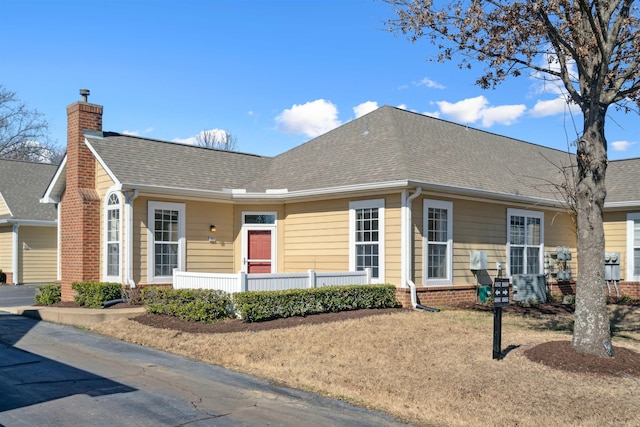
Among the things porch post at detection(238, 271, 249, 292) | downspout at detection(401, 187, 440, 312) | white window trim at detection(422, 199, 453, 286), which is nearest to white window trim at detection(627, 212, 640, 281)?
A: white window trim at detection(422, 199, 453, 286)

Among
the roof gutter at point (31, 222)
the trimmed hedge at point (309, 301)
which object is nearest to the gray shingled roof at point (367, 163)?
the trimmed hedge at point (309, 301)

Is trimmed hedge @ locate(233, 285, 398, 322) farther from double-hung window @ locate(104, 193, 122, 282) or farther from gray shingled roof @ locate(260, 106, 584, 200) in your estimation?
double-hung window @ locate(104, 193, 122, 282)

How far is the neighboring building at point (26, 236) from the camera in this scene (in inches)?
1039

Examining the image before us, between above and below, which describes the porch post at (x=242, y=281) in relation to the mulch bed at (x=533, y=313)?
above

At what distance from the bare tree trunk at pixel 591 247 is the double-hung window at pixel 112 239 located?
36.4ft

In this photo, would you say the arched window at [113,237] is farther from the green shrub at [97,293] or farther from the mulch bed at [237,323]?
the mulch bed at [237,323]

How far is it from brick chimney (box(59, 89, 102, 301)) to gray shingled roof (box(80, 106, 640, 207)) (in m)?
0.48

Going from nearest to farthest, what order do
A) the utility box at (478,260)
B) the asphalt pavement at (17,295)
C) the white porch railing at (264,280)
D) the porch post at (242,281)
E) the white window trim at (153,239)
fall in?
the porch post at (242,281)
the white porch railing at (264,280)
the white window trim at (153,239)
the utility box at (478,260)
the asphalt pavement at (17,295)

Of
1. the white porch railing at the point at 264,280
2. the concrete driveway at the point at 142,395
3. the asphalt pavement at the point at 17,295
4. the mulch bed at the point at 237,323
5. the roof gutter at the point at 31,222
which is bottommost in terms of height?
the asphalt pavement at the point at 17,295

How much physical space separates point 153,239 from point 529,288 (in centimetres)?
1119

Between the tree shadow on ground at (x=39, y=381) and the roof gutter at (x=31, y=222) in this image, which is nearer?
the tree shadow on ground at (x=39, y=381)

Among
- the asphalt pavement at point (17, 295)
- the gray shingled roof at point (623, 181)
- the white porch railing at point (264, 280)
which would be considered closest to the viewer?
the white porch railing at point (264, 280)

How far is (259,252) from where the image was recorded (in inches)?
701

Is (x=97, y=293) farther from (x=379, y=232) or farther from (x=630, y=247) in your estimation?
(x=630, y=247)
